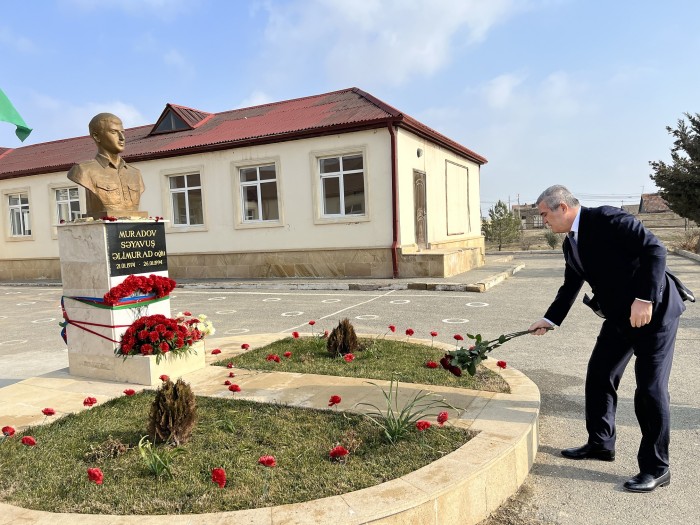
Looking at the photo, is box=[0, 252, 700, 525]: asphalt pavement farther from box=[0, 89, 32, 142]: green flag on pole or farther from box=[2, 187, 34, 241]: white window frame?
box=[2, 187, 34, 241]: white window frame

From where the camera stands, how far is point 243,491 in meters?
2.81

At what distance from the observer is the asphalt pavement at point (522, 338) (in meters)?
3.04

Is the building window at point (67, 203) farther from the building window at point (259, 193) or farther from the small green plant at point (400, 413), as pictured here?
the small green plant at point (400, 413)

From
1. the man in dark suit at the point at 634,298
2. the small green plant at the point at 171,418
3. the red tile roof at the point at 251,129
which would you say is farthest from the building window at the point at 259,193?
the man in dark suit at the point at 634,298

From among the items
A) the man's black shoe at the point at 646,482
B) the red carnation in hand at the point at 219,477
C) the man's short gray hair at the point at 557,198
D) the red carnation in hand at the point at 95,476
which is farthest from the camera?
the man's short gray hair at the point at 557,198

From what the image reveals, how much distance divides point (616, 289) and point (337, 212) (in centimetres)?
1351

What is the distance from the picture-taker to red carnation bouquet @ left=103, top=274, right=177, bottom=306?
5.12 metres

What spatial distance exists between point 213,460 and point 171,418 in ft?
1.54

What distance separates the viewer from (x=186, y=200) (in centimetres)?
1872

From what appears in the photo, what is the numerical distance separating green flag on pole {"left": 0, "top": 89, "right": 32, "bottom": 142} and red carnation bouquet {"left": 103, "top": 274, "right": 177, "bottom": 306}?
441cm

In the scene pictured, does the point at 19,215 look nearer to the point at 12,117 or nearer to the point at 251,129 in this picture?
the point at 251,129

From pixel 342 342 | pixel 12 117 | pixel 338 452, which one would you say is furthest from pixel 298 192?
pixel 338 452

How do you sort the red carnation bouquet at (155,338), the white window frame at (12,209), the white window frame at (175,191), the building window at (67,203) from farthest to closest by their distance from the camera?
the white window frame at (12,209), the building window at (67,203), the white window frame at (175,191), the red carnation bouquet at (155,338)

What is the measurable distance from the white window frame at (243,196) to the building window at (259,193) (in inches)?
1.5
